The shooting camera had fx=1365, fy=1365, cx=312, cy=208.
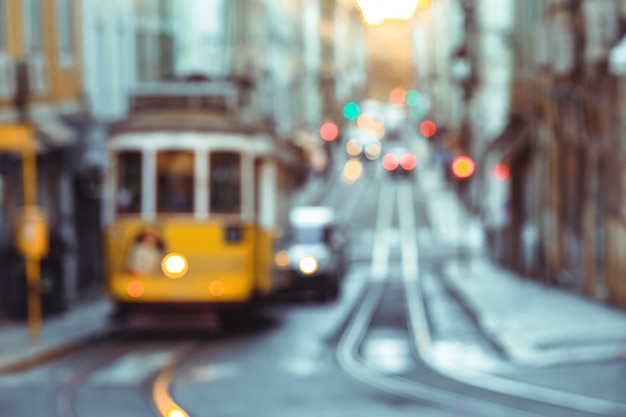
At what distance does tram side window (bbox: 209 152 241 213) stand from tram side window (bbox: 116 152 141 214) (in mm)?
998

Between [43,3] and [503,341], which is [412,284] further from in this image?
[503,341]

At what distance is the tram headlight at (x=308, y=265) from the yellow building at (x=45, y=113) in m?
4.53

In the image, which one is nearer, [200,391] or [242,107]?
[200,391]

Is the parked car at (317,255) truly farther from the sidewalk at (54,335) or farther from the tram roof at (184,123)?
the tram roof at (184,123)

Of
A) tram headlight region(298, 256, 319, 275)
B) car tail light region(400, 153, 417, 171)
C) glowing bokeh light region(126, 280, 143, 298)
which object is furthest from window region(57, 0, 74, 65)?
car tail light region(400, 153, 417, 171)

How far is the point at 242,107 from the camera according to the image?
21.5 m

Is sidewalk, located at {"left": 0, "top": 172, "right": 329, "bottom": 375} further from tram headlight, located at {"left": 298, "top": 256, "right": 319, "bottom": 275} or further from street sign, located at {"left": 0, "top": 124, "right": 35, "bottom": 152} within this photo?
tram headlight, located at {"left": 298, "top": 256, "right": 319, "bottom": 275}

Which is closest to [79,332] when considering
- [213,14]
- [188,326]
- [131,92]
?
[188,326]

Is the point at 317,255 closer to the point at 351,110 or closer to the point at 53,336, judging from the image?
the point at 53,336

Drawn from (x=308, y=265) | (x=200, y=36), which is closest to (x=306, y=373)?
(x=308, y=265)

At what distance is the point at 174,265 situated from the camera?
18266 millimetres

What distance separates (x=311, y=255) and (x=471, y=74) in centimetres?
2981

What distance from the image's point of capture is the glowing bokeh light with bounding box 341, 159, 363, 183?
8864cm

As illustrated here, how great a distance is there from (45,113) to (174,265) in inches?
300
